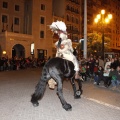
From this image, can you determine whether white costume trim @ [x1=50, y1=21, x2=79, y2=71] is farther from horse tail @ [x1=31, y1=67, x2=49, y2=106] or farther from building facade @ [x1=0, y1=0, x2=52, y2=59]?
building facade @ [x1=0, y1=0, x2=52, y2=59]

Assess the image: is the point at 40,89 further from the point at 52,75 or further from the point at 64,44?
the point at 64,44

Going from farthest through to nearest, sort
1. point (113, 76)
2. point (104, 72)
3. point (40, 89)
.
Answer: point (104, 72)
point (113, 76)
point (40, 89)

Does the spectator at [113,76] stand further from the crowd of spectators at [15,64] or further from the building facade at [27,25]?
the building facade at [27,25]

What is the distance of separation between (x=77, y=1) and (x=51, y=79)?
61354 millimetres

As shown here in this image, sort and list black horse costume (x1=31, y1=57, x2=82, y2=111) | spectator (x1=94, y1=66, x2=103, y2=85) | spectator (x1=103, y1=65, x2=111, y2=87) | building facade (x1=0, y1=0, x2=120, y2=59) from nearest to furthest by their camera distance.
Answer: black horse costume (x1=31, y1=57, x2=82, y2=111)
spectator (x1=103, y1=65, x2=111, y2=87)
spectator (x1=94, y1=66, x2=103, y2=85)
building facade (x1=0, y1=0, x2=120, y2=59)

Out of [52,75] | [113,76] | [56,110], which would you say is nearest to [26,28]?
[113,76]

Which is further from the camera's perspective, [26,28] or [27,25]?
[26,28]

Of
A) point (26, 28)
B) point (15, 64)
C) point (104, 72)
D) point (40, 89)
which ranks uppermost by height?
point (26, 28)

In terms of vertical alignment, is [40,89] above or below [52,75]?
below

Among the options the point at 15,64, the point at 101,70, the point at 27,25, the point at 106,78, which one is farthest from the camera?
the point at 27,25

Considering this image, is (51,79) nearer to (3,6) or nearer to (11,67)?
(11,67)

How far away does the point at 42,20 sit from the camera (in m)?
53.0

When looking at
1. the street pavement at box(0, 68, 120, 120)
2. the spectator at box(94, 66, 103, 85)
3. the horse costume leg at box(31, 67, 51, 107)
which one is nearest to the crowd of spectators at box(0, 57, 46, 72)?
the spectator at box(94, 66, 103, 85)

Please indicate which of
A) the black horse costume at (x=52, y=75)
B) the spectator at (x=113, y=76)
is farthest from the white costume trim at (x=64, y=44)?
the spectator at (x=113, y=76)
